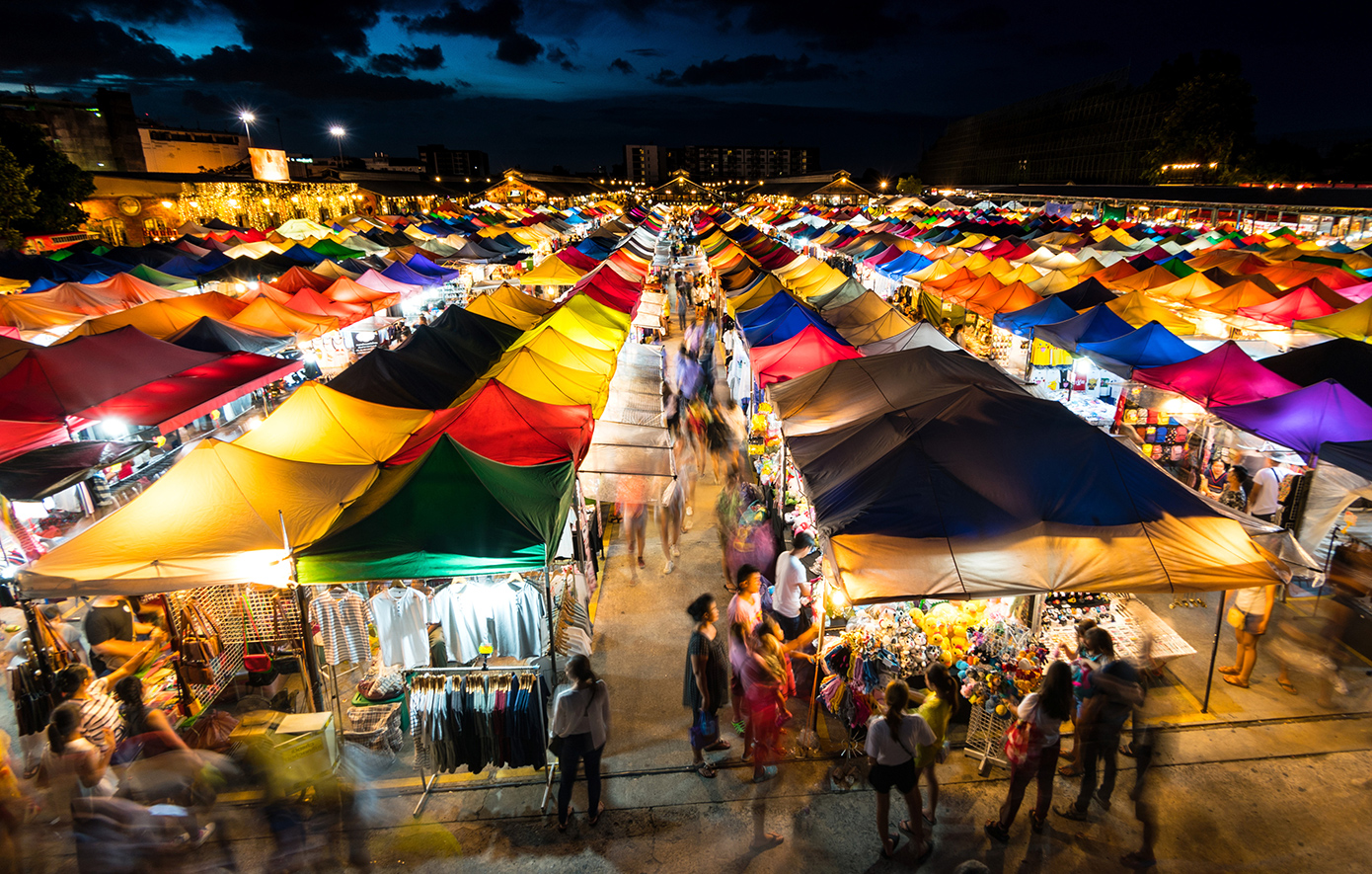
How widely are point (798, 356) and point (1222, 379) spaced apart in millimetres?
5578

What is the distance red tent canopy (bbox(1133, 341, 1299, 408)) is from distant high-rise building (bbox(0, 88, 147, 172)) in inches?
2700

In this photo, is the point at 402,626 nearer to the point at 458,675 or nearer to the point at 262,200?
the point at 458,675

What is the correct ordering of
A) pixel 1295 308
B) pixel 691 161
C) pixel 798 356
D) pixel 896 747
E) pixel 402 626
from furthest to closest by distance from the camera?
1. pixel 691 161
2. pixel 1295 308
3. pixel 798 356
4. pixel 402 626
5. pixel 896 747

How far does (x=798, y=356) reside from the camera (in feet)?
33.9

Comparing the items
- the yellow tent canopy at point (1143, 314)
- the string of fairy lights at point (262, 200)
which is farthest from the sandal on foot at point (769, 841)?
the string of fairy lights at point (262, 200)

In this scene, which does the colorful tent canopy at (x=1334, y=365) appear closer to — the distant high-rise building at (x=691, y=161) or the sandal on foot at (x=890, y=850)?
the sandal on foot at (x=890, y=850)

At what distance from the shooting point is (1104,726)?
460 centimetres

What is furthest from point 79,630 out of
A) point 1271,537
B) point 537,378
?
point 1271,537

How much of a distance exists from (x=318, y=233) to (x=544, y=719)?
3129 centimetres

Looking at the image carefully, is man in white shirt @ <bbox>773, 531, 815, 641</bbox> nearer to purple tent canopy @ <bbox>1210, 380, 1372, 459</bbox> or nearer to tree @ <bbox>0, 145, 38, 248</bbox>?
purple tent canopy @ <bbox>1210, 380, 1372, 459</bbox>

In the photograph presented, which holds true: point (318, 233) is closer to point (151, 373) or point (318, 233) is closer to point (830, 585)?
point (151, 373)

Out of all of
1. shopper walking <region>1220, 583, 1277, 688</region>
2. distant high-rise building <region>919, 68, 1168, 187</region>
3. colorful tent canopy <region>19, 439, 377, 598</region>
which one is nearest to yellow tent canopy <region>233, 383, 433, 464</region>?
colorful tent canopy <region>19, 439, 377, 598</region>

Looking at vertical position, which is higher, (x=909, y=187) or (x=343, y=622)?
(x=909, y=187)

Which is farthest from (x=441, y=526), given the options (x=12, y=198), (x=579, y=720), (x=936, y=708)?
(x=12, y=198)
